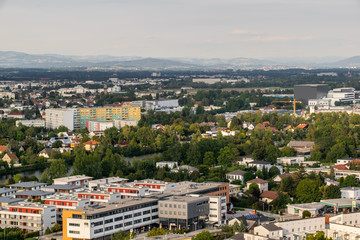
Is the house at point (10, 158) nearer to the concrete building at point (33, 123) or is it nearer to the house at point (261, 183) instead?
the house at point (261, 183)

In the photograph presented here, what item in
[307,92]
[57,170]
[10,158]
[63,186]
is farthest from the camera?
[307,92]

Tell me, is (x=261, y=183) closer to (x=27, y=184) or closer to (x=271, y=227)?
(x=271, y=227)

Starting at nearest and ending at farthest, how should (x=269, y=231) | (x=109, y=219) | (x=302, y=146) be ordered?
(x=269, y=231) → (x=109, y=219) → (x=302, y=146)

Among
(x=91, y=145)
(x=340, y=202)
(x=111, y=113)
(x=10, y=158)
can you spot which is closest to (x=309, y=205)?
(x=340, y=202)

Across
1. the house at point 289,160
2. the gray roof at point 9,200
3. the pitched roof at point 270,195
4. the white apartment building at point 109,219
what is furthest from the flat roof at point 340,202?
the gray roof at point 9,200

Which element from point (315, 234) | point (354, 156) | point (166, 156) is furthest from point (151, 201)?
point (354, 156)

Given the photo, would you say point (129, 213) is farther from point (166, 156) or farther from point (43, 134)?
point (43, 134)

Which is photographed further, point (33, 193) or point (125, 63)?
point (125, 63)

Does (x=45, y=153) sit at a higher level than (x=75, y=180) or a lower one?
lower
